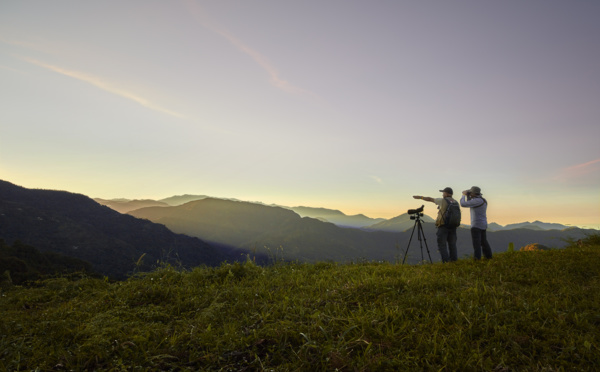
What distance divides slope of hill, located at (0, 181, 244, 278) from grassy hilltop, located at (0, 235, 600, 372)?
96080 millimetres

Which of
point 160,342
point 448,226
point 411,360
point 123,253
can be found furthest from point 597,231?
point 123,253

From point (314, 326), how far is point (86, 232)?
542 ft

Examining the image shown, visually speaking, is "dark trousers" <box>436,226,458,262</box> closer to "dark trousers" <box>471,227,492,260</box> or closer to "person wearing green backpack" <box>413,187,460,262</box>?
"person wearing green backpack" <box>413,187,460,262</box>

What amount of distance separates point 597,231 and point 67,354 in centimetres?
2117

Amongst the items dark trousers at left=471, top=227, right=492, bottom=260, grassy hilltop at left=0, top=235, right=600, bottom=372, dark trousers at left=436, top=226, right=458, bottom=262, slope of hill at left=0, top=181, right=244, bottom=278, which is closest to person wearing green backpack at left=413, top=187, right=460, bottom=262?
dark trousers at left=436, top=226, right=458, bottom=262

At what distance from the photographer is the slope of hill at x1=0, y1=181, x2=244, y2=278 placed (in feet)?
377

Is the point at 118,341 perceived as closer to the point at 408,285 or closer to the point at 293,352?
the point at 293,352

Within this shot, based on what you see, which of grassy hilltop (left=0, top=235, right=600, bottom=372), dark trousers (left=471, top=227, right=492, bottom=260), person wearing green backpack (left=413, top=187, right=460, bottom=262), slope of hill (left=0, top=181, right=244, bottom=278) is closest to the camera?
grassy hilltop (left=0, top=235, right=600, bottom=372)

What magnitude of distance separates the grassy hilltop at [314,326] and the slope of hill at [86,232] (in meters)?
96.1

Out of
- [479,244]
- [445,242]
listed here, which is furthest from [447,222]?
[479,244]

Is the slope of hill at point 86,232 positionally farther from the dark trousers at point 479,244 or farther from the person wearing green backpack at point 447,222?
the dark trousers at point 479,244

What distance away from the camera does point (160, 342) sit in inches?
158

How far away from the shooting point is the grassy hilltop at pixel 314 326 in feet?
11.4

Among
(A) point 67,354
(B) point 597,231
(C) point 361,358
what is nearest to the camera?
(C) point 361,358
